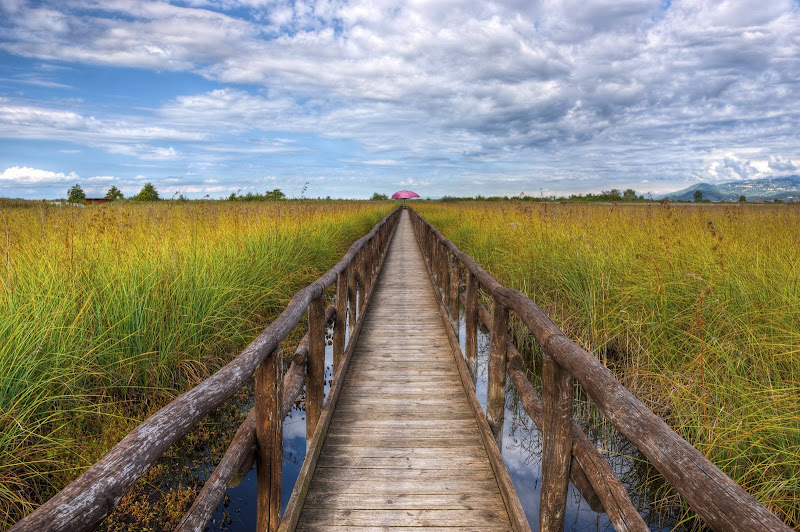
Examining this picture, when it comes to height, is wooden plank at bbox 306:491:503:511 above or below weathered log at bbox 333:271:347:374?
below

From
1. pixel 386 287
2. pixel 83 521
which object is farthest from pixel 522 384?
pixel 386 287

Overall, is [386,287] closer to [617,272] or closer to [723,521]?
[617,272]

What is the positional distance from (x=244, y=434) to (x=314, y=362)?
3.57 feet

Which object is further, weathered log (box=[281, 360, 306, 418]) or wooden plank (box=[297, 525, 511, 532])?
weathered log (box=[281, 360, 306, 418])

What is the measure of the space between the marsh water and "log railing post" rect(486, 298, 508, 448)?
23cm

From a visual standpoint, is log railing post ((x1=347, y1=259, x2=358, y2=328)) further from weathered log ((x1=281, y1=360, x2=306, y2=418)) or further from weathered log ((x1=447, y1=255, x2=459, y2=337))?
weathered log ((x1=281, y1=360, x2=306, y2=418))

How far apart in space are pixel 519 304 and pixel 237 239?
543cm

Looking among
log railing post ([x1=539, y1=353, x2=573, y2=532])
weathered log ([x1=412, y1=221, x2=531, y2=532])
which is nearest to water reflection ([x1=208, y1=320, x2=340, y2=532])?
weathered log ([x1=412, y1=221, x2=531, y2=532])

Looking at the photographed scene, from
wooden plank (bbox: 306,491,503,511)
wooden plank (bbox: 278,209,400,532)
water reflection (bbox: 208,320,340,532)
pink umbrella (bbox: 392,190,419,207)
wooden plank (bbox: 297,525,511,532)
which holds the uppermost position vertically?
pink umbrella (bbox: 392,190,419,207)

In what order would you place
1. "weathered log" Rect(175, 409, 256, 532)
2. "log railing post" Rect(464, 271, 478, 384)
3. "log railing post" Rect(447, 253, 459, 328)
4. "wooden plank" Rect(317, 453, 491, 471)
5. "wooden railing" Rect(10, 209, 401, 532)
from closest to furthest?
"wooden railing" Rect(10, 209, 401, 532), "weathered log" Rect(175, 409, 256, 532), "wooden plank" Rect(317, 453, 491, 471), "log railing post" Rect(464, 271, 478, 384), "log railing post" Rect(447, 253, 459, 328)

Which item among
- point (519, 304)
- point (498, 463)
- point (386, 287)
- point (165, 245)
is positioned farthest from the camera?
point (386, 287)

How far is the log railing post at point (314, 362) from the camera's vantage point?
3105mm

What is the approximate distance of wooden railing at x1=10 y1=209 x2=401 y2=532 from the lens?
2.90 ft

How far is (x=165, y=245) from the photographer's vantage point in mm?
4984
